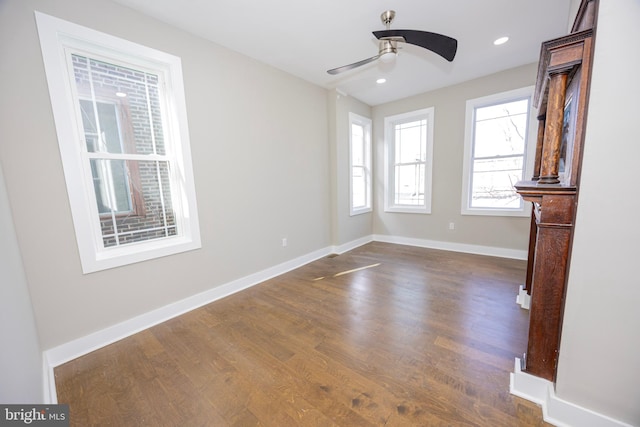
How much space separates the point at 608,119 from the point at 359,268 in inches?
105

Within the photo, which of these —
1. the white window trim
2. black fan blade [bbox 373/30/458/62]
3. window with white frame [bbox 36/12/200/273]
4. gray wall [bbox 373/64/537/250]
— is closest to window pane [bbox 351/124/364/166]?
gray wall [bbox 373/64/537/250]

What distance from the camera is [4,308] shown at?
0.90 m

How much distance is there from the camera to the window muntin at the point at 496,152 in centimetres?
329

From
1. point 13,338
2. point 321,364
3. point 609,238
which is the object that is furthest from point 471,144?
point 13,338

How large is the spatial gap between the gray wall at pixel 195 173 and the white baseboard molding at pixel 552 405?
8.22 ft

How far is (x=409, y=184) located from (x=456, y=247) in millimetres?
1374

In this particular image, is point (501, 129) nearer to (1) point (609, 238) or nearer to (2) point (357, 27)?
(2) point (357, 27)

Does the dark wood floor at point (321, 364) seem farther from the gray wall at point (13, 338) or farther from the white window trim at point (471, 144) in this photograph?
the white window trim at point (471, 144)

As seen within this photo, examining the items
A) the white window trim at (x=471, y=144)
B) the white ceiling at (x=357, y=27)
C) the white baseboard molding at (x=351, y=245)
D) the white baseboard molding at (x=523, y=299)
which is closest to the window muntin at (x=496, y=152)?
the white window trim at (x=471, y=144)

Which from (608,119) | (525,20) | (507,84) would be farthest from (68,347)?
(507,84)

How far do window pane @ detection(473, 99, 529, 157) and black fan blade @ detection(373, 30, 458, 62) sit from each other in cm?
217

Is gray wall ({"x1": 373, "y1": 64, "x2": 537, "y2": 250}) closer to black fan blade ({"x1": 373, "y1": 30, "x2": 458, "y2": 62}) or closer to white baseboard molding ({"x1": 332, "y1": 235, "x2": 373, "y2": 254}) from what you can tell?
white baseboard molding ({"x1": 332, "y1": 235, "x2": 373, "y2": 254})

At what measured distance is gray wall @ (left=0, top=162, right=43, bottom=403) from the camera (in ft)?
2.61

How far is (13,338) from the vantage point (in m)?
0.95
